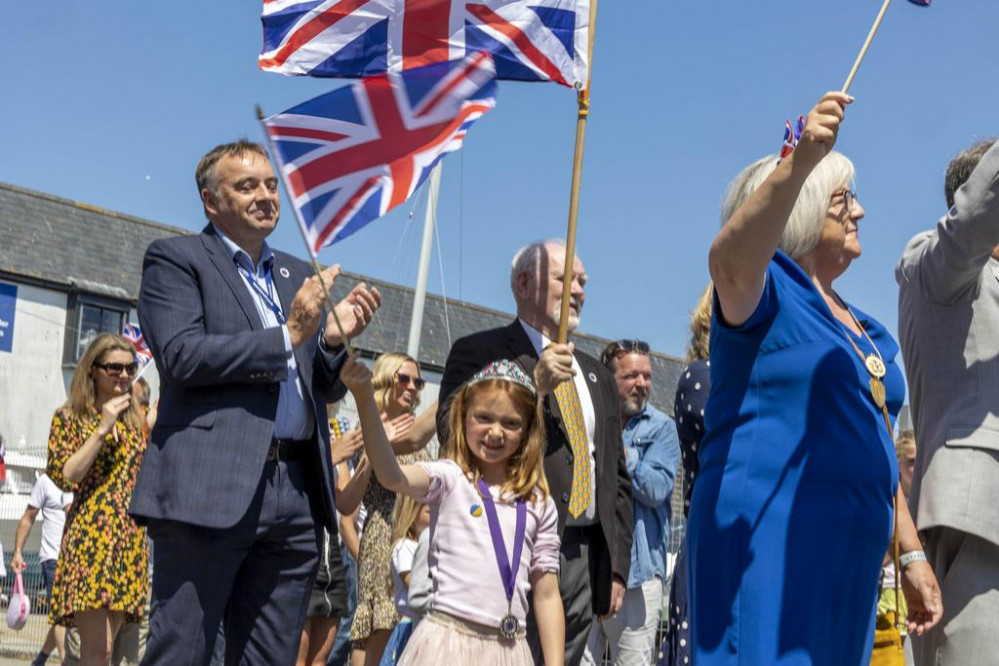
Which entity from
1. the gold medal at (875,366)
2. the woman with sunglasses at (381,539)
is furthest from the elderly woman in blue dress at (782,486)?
the woman with sunglasses at (381,539)

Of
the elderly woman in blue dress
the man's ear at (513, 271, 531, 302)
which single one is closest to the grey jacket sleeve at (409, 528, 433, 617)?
the man's ear at (513, 271, 531, 302)

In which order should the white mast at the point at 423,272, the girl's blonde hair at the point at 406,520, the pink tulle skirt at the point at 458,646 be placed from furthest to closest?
1. the white mast at the point at 423,272
2. the girl's blonde hair at the point at 406,520
3. the pink tulle skirt at the point at 458,646

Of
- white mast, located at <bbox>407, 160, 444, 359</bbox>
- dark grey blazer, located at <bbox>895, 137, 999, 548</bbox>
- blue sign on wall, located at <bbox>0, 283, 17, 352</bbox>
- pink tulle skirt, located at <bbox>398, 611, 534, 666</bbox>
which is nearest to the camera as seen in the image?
dark grey blazer, located at <bbox>895, 137, 999, 548</bbox>

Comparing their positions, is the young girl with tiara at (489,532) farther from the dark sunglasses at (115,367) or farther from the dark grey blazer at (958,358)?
the dark sunglasses at (115,367)

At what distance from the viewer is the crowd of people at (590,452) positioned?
3.64 metres

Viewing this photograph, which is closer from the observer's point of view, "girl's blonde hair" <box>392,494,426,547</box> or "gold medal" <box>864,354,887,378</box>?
Result: "gold medal" <box>864,354,887,378</box>

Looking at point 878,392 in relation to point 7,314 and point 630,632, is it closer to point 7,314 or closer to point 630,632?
point 630,632

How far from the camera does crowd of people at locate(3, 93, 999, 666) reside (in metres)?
3.64

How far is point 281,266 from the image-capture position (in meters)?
5.49

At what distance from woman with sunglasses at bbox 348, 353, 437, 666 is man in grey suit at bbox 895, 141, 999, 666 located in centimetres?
397

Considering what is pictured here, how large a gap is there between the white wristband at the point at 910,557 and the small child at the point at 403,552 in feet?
7.37

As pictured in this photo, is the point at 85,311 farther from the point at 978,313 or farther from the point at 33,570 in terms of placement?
the point at 978,313

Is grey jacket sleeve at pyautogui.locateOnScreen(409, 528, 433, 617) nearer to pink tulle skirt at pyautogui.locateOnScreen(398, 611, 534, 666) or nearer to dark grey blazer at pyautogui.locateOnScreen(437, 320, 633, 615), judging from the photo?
pink tulle skirt at pyautogui.locateOnScreen(398, 611, 534, 666)

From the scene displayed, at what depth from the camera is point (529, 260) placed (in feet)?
20.2
